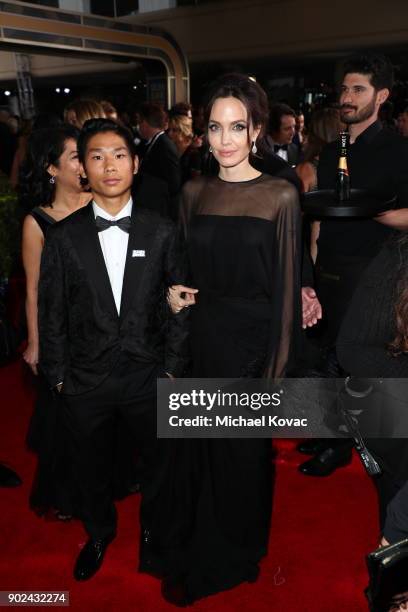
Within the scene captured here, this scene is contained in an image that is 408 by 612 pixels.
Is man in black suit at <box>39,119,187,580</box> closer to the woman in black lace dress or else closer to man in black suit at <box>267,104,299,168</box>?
the woman in black lace dress

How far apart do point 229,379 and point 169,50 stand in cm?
1440

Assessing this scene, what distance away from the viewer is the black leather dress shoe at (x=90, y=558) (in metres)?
2.37

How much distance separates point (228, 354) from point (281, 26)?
16254mm

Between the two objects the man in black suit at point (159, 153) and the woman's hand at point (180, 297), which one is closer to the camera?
the woman's hand at point (180, 297)

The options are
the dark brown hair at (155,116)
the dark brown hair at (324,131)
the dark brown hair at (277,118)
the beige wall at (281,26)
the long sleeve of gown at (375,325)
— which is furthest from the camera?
the beige wall at (281,26)

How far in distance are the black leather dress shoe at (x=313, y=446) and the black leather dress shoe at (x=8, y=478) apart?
1538 millimetres

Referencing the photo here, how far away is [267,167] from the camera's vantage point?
2.34m

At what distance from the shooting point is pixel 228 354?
7.25 feet

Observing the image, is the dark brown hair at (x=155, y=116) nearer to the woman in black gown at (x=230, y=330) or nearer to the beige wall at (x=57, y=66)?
the woman in black gown at (x=230, y=330)

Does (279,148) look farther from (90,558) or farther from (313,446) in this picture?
(90,558)

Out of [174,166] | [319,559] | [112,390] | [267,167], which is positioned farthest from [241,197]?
[174,166]

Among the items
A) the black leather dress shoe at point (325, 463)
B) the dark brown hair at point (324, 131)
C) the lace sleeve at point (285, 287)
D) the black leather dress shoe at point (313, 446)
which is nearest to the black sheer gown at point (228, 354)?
the lace sleeve at point (285, 287)

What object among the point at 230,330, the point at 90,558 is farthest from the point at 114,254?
the point at 90,558

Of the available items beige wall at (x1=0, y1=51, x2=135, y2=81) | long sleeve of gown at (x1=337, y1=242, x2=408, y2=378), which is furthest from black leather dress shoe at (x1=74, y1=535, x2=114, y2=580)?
beige wall at (x1=0, y1=51, x2=135, y2=81)
